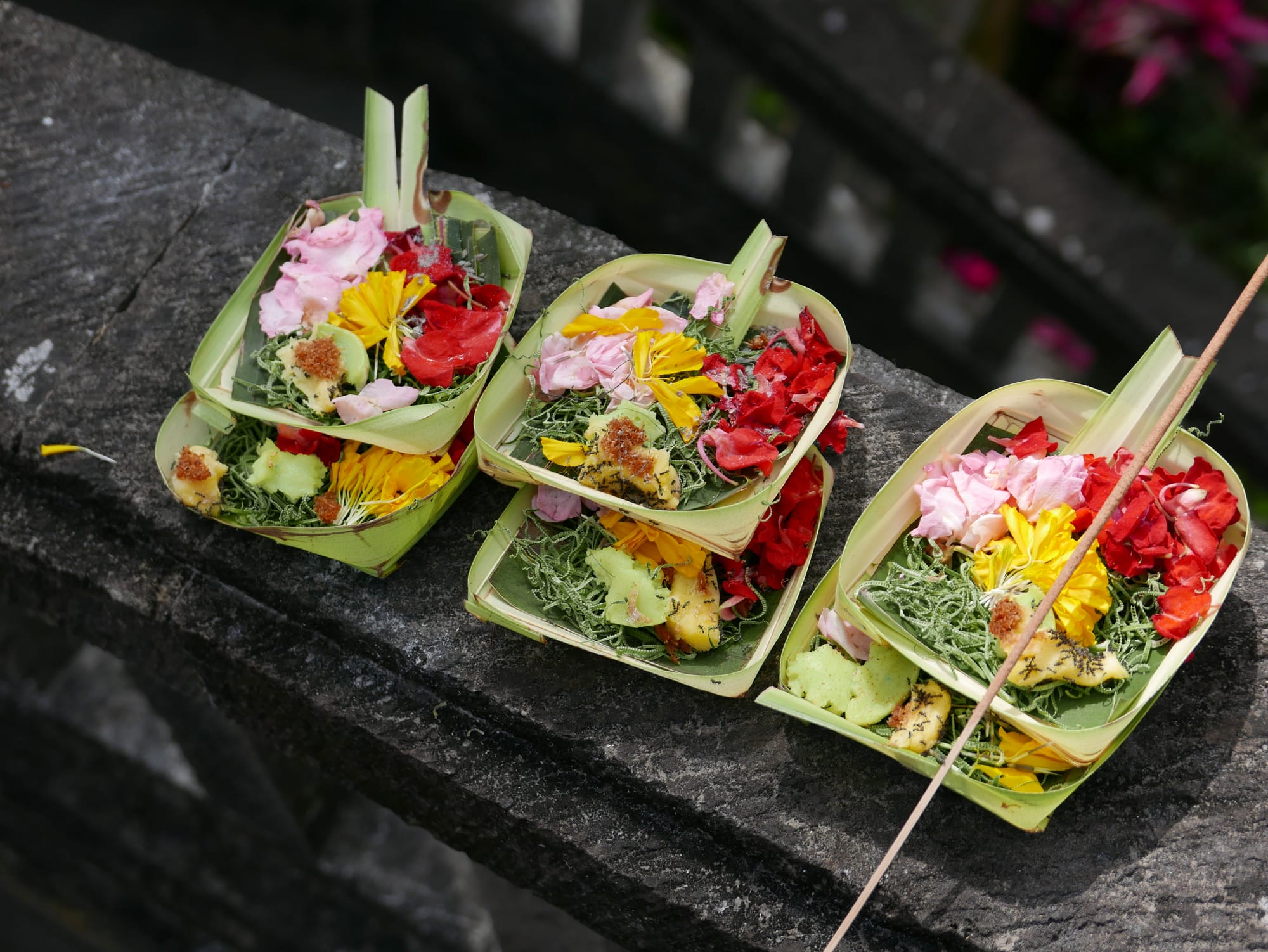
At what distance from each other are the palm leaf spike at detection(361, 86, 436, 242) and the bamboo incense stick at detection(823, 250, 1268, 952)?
3.30 feet

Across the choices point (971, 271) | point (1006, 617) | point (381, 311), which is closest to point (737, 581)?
point (1006, 617)

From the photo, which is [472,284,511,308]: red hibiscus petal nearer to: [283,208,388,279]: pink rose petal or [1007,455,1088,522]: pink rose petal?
[283,208,388,279]: pink rose petal

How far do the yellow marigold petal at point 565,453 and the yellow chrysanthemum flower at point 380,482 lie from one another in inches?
7.8

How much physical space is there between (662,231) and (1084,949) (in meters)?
2.38

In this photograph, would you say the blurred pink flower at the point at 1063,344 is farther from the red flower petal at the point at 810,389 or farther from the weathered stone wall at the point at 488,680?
the red flower petal at the point at 810,389

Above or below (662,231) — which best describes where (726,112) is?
above

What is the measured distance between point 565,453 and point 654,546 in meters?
0.18

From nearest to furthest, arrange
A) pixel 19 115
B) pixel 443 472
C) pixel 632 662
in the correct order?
1. pixel 632 662
2. pixel 443 472
3. pixel 19 115

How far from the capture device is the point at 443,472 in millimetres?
1589

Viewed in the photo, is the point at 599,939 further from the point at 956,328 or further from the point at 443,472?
the point at 956,328

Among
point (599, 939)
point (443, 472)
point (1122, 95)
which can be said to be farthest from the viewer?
point (1122, 95)

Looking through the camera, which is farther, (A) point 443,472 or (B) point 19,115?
(B) point 19,115

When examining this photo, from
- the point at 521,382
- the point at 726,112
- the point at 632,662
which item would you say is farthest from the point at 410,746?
the point at 726,112

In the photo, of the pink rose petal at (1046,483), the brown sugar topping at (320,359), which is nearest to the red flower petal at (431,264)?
the brown sugar topping at (320,359)
